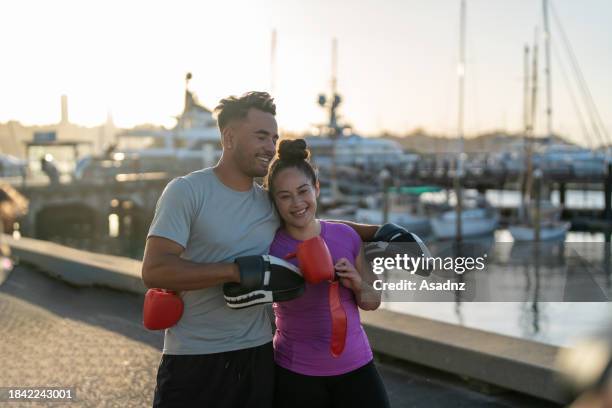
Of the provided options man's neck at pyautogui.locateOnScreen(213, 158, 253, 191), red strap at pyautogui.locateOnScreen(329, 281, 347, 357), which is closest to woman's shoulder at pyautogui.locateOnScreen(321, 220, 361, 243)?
red strap at pyautogui.locateOnScreen(329, 281, 347, 357)

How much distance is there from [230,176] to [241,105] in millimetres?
296

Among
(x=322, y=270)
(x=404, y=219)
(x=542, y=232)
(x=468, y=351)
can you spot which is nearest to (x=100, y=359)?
(x=468, y=351)

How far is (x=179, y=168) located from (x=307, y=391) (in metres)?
47.5

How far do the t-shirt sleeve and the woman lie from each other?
1.32 ft

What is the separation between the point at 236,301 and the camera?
9.38 feet

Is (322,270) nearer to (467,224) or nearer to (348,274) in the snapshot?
(348,274)

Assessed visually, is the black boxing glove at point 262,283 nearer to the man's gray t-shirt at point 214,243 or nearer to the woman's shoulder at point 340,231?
the man's gray t-shirt at point 214,243

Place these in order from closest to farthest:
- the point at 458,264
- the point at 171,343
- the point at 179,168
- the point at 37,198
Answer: the point at 171,343
the point at 458,264
the point at 37,198
the point at 179,168

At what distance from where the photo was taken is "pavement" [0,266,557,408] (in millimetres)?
5105

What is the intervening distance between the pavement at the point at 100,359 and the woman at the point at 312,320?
6.55 feet

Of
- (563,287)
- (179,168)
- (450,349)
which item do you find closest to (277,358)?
(450,349)

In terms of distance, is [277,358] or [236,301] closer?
[236,301]

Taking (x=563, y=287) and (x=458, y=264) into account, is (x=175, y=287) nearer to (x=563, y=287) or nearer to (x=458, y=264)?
(x=458, y=264)

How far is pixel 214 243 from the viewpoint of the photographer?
2.95 meters
